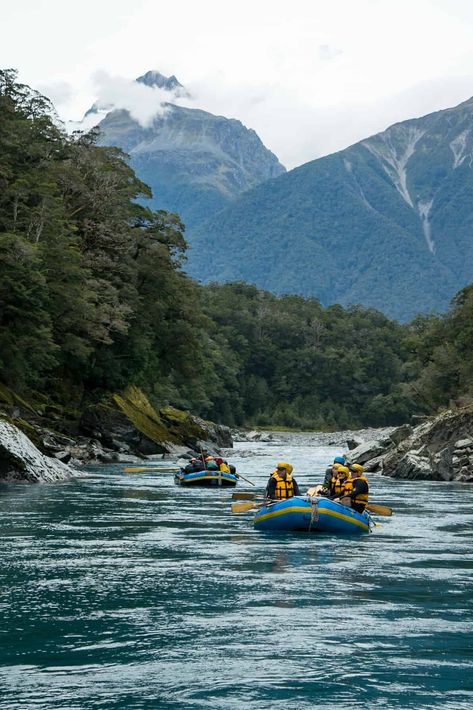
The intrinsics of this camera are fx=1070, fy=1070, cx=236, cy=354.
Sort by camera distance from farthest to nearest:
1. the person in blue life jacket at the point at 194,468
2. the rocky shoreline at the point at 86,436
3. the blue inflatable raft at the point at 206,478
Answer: the person in blue life jacket at the point at 194,468 < the blue inflatable raft at the point at 206,478 < the rocky shoreline at the point at 86,436

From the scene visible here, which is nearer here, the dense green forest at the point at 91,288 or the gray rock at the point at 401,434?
the dense green forest at the point at 91,288

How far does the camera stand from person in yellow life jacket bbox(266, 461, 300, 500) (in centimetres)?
2481

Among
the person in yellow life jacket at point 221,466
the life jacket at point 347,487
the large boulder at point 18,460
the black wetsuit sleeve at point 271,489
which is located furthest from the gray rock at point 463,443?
the black wetsuit sleeve at point 271,489

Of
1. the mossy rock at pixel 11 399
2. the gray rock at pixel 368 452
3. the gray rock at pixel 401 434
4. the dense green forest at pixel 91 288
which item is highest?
the dense green forest at pixel 91 288

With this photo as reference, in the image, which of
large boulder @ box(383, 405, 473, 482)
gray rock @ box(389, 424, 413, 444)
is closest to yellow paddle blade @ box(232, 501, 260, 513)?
large boulder @ box(383, 405, 473, 482)

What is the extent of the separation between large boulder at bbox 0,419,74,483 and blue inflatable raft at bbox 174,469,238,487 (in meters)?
4.75

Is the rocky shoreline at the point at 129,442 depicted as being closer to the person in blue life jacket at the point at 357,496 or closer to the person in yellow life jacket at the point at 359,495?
the person in blue life jacket at the point at 357,496

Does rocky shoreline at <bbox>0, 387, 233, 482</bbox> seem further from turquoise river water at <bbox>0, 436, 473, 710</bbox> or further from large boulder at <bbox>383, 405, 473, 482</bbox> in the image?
large boulder at <bbox>383, 405, 473, 482</bbox>

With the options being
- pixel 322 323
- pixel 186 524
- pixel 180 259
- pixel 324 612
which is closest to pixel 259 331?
pixel 322 323

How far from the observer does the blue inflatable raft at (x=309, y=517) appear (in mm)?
23609

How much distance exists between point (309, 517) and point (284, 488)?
1.46 metres

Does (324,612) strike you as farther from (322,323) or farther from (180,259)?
(322,323)

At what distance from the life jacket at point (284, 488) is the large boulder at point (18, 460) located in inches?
523

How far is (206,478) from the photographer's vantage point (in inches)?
1547
